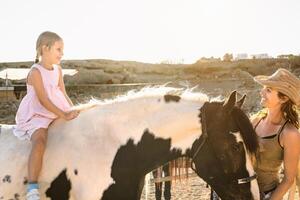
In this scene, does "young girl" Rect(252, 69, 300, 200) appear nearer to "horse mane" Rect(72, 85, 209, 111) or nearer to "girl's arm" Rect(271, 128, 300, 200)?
"girl's arm" Rect(271, 128, 300, 200)

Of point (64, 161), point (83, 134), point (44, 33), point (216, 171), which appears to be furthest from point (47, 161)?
point (216, 171)

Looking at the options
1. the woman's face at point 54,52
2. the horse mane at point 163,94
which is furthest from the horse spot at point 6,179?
the woman's face at point 54,52

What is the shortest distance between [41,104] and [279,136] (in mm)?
2068

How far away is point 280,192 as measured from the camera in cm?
356

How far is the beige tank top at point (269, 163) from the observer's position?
3725mm

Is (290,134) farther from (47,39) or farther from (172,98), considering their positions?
(47,39)

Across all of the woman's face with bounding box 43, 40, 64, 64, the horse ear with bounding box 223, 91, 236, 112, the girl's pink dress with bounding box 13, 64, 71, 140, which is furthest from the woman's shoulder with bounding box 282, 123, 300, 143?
the woman's face with bounding box 43, 40, 64, 64

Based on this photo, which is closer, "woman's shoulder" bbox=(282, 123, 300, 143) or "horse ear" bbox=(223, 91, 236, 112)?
"horse ear" bbox=(223, 91, 236, 112)

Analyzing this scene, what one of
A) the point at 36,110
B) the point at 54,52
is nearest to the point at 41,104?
the point at 36,110

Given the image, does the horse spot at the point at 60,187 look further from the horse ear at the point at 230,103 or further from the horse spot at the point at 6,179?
the horse ear at the point at 230,103

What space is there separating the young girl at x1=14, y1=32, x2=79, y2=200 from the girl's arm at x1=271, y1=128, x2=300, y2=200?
1807 millimetres

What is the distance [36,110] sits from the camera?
12.6 ft

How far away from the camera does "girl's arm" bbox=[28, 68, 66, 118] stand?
3.79 metres

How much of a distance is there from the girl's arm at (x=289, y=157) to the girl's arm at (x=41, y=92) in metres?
1.89
